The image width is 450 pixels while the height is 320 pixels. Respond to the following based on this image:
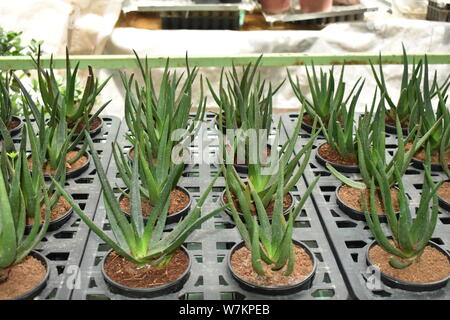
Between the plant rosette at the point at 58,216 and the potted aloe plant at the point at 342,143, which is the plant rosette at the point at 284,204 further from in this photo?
the plant rosette at the point at 58,216

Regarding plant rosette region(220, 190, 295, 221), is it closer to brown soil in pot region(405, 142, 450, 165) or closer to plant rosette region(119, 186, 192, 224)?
plant rosette region(119, 186, 192, 224)

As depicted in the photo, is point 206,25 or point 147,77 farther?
point 206,25

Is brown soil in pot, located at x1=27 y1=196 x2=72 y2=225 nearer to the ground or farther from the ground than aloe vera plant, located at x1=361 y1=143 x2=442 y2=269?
nearer to the ground

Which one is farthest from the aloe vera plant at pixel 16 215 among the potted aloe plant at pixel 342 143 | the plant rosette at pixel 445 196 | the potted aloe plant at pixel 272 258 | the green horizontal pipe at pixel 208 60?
the plant rosette at pixel 445 196

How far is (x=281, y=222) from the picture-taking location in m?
0.75

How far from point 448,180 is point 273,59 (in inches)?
18.1

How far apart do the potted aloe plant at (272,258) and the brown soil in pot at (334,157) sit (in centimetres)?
33

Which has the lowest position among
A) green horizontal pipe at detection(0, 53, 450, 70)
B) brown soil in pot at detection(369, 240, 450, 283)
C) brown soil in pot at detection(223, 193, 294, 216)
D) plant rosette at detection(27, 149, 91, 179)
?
brown soil in pot at detection(369, 240, 450, 283)

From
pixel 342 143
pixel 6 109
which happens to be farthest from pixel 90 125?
pixel 342 143

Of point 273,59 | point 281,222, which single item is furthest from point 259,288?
point 273,59

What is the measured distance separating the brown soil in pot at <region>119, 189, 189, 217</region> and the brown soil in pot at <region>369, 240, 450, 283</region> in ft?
1.06

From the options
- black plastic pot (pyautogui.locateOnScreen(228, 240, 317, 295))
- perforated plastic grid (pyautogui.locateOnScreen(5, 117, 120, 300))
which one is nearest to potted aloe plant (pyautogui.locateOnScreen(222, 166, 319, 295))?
black plastic pot (pyautogui.locateOnScreen(228, 240, 317, 295))

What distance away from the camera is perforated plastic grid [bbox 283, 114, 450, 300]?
73 cm

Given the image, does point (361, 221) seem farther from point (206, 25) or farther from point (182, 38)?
point (206, 25)
